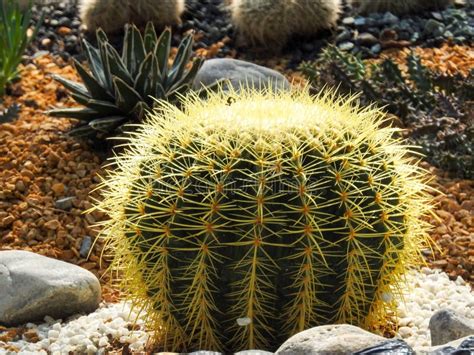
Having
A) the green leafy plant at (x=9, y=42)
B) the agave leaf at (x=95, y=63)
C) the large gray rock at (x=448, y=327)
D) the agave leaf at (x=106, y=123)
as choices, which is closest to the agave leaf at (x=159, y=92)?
the agave leaf at (x=106, y=123)

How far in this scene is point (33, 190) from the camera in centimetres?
616

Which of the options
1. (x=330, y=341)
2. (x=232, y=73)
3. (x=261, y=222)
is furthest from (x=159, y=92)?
(x=330, y=341)

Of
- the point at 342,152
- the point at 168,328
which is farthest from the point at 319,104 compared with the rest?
the point at 168,328

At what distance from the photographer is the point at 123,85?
20.5 ft

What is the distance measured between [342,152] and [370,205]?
0.80 ft

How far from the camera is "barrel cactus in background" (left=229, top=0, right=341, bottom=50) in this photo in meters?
8.63

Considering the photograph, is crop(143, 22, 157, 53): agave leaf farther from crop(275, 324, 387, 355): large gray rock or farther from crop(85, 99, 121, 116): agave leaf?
crop(275, 324, 387, 355): large gray rock

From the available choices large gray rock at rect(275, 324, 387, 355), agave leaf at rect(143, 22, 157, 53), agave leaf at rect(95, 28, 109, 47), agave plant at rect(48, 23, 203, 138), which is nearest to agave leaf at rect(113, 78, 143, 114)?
agave plant at rect(48, 23, 203, 138)

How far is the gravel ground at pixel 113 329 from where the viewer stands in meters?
4.42

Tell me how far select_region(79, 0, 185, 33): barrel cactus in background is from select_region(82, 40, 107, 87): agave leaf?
2.33 metres

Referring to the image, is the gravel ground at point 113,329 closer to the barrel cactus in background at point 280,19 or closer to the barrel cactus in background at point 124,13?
the barrel cactus in background at point 280,19

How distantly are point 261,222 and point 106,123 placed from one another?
2.76 m

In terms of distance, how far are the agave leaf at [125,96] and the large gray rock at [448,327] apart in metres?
2.97

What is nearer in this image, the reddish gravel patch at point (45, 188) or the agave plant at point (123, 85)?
the reddish gravel patch at point (45, 188)
